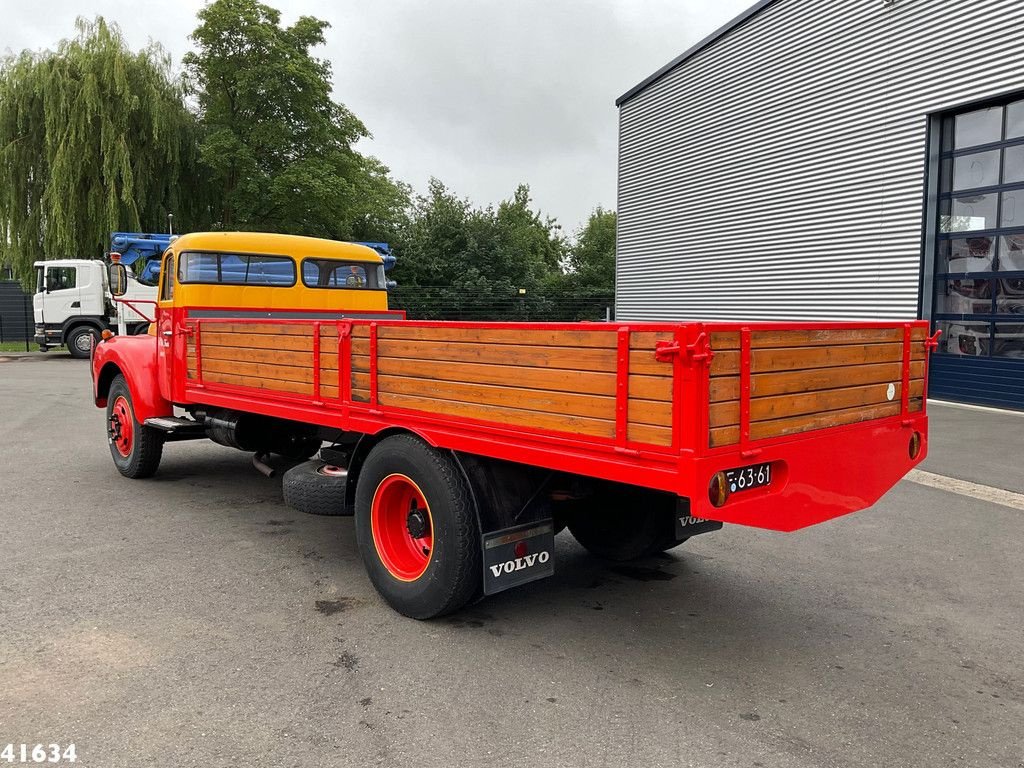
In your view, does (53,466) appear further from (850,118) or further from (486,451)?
(850,118)

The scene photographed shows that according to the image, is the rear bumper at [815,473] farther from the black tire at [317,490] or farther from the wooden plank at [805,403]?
the black tire at [317,490]

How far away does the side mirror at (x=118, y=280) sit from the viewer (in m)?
7.46

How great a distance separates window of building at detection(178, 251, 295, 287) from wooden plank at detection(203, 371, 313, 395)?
1360 millimetres

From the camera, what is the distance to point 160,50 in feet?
82.4

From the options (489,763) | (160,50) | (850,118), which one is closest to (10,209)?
(160,50)

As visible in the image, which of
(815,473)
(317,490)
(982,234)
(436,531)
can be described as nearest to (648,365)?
(815,473)

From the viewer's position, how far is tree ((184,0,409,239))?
26.9 meters

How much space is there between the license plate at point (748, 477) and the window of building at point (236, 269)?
17.6ft

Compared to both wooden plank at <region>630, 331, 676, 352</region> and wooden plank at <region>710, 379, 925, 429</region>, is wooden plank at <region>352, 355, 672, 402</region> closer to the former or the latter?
wooden plank at <region>630, 331, 676, 352</region>

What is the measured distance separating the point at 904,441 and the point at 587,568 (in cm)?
199

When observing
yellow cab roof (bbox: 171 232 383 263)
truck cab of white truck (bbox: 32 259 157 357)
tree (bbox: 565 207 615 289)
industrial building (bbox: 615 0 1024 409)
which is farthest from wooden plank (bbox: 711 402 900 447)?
tree (bbox: 565 207 615 289)

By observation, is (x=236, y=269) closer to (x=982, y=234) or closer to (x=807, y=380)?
(x=807, y=380)

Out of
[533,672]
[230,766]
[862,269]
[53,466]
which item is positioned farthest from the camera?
[862,269]

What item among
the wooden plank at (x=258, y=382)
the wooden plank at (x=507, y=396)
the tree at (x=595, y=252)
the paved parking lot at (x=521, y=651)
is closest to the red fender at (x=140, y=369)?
the paved parking lot at (x=521, y=651)
